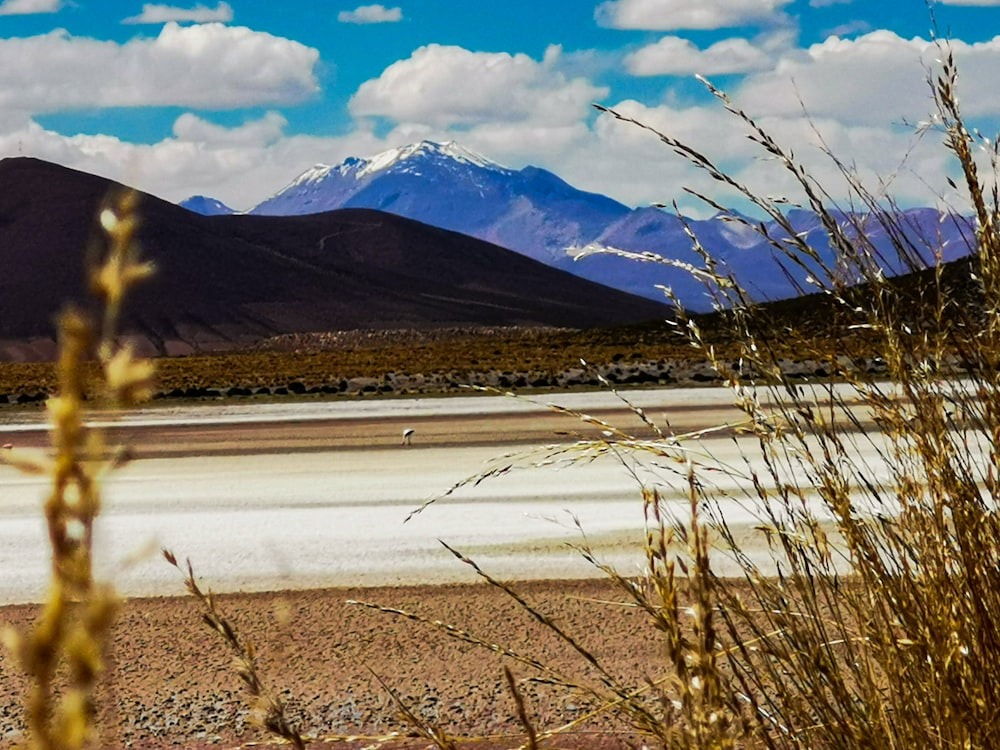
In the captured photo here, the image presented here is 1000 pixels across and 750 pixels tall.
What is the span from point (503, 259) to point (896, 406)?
167 metres

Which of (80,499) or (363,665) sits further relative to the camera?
(363,665)

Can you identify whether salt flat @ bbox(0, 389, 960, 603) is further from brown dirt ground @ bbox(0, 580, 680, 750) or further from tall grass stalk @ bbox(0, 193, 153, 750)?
tall grass stalk @ bbox(0, 193, 153, 750)

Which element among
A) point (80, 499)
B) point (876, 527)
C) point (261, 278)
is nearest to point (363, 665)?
point (876, 527)

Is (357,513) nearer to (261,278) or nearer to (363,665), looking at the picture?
(363,665)

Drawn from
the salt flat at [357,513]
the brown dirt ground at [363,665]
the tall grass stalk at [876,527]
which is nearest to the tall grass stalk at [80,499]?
the tall grass stalk at [876,527]

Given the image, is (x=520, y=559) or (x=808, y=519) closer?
(x=808, y=519)

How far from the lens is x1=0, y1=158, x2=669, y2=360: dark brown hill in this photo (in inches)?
4552

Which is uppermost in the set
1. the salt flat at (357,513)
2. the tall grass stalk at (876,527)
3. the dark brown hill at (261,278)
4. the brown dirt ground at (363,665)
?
the dark brown hill at (261,278)

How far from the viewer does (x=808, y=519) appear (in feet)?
8.11

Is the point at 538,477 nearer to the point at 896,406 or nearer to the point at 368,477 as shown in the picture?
the point at 368,477

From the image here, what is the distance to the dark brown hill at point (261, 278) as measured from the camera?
116 m

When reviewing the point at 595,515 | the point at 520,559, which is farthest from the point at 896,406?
the point at 595,515

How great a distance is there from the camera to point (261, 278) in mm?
129500

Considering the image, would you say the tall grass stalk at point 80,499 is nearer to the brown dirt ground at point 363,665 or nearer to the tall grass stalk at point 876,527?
the tall grass stalk at point 876,527
